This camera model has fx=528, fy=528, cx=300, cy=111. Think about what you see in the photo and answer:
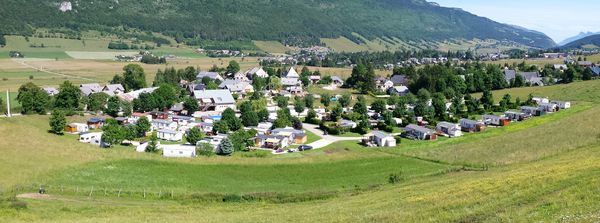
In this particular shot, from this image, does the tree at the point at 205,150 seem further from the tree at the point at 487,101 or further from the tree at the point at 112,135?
the tree at the point at 487,101

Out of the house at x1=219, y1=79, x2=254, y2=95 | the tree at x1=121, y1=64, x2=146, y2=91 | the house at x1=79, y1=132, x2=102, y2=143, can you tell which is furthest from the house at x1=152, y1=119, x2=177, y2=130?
the tree at x1=121, y1=64, x2=146, y2=91

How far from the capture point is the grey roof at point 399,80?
85.6m

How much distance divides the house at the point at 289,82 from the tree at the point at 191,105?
28.0 m

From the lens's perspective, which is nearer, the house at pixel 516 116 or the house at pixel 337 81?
the house at pixel 516 116

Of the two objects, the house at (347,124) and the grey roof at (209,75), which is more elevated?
the grey roof at (209,75)

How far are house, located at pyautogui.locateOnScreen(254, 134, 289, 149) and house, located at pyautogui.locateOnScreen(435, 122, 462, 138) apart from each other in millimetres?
14875

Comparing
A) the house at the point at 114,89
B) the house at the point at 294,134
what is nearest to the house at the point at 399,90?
the house at the point at 294,134

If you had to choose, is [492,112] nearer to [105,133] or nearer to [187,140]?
[187,140]

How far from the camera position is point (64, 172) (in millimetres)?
30172

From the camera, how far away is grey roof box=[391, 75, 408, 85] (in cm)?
8562

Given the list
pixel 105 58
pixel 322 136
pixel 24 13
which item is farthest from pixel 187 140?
pixel 24 13

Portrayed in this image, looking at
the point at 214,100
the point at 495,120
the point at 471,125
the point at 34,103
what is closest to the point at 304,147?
the point at 471,125

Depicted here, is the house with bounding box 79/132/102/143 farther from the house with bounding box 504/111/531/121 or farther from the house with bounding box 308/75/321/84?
the house with bounding box 308/75/321/84

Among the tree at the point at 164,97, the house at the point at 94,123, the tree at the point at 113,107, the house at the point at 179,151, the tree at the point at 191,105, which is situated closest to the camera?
the house at the point at 179,151
